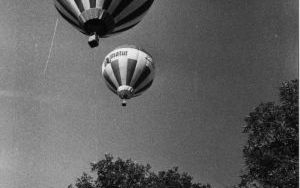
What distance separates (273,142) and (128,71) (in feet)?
27.0

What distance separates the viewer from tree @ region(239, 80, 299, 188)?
70.5 feet

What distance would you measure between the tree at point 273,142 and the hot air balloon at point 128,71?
621 centimetres

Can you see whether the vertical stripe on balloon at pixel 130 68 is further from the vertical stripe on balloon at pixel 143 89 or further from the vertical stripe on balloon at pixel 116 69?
the vertical stripe on balloon at pixel 143 89

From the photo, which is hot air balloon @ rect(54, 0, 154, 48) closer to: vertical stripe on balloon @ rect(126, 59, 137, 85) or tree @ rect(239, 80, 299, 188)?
vertical stripe on balloon @ rect(126, 59, 137, 85)

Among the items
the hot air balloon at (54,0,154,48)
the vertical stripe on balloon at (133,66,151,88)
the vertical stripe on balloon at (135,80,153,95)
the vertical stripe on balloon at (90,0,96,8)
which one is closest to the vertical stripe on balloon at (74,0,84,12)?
the hot air balloon at (54,0,154,48)

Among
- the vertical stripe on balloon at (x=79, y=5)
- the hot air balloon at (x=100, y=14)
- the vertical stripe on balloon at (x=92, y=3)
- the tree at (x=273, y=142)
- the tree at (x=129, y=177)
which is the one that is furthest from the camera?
the tree at (x=129, y=177)

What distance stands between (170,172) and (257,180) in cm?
1475

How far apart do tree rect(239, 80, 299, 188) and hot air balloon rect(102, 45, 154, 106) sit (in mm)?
6214

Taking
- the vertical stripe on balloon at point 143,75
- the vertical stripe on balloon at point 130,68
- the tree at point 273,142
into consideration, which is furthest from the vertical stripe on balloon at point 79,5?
the tree at point 273,142

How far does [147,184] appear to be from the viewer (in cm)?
3484

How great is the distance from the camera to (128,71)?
22.0m

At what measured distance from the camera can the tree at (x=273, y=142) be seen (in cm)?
2148

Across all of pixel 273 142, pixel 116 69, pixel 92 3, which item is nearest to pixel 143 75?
pixel 116 69

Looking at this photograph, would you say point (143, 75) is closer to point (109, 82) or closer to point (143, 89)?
point (143, 89)
